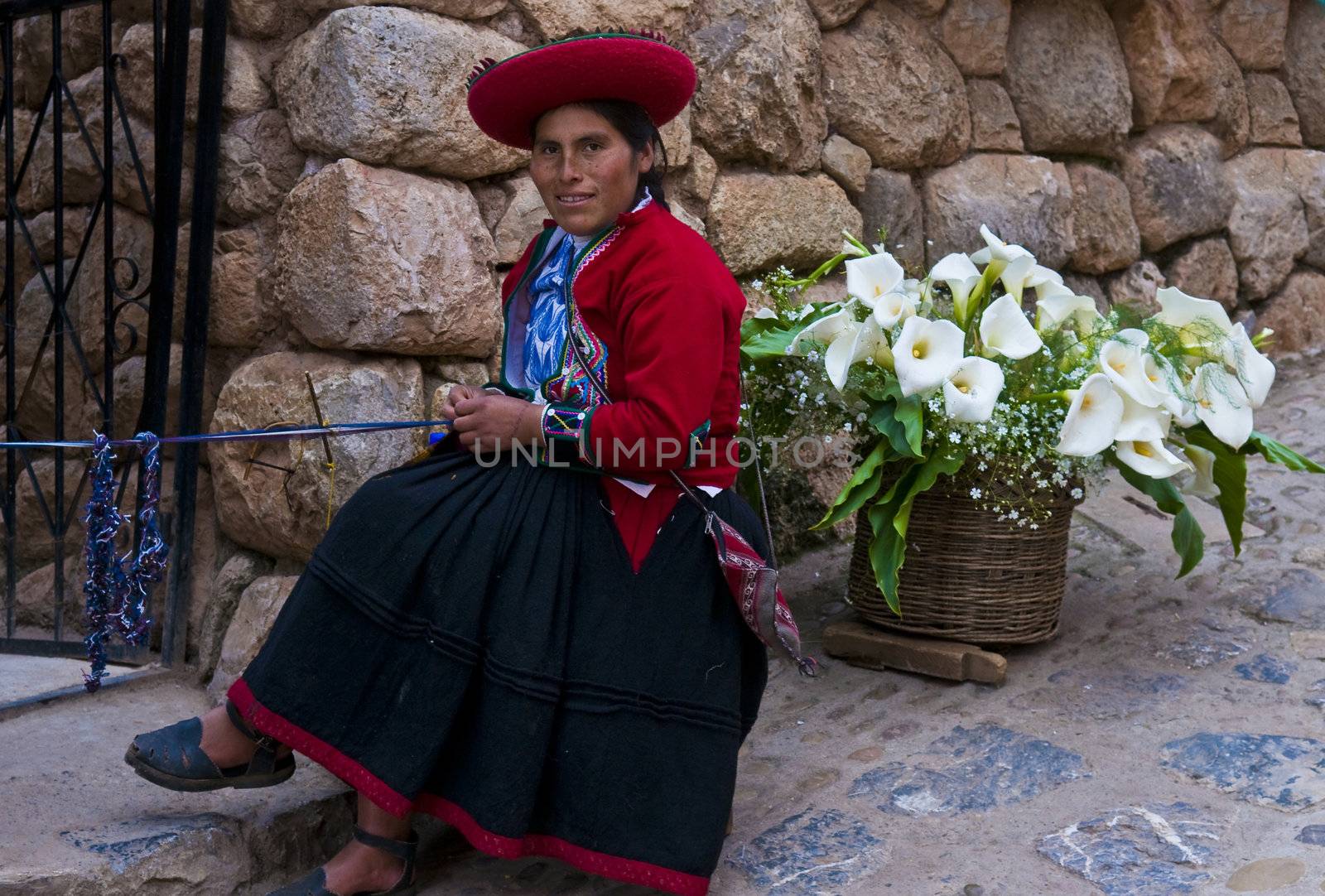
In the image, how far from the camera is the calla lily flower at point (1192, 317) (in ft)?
8.96

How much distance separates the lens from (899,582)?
9.22ft

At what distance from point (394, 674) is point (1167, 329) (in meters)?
1.78

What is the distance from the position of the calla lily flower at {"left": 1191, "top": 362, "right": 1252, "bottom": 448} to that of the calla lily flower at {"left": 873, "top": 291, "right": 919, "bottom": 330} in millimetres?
648

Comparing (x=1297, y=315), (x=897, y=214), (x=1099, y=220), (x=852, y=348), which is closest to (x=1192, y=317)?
(x=852, y=348)

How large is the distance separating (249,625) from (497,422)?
98 centimetres

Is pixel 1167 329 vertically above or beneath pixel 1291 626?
above

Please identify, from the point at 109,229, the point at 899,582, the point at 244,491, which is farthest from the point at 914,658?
the point at 109,229

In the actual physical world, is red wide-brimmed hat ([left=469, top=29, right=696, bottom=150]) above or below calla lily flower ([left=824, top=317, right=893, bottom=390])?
above

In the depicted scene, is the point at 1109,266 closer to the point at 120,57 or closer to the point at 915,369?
the point at 915,369

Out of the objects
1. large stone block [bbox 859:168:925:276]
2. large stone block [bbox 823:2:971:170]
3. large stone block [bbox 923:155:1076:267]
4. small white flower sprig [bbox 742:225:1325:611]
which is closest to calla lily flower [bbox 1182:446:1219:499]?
small white flower sprig [bbox 742:225:1325:611]

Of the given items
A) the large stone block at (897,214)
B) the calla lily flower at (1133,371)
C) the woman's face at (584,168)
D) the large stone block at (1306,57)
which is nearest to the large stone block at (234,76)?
the woman's face at (584,168)

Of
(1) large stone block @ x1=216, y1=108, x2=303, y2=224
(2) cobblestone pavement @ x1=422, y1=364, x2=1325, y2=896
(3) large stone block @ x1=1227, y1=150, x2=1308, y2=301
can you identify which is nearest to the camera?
(2) cobblestone pavement @ x1=422, y1=364, x2=1325, y2=896

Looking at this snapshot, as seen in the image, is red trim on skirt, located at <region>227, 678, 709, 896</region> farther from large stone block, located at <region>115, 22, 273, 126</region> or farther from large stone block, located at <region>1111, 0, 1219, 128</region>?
large stone block, located at <region>1111, 0, 1219, 128</region>

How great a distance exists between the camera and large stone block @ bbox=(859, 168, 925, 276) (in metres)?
3.62
